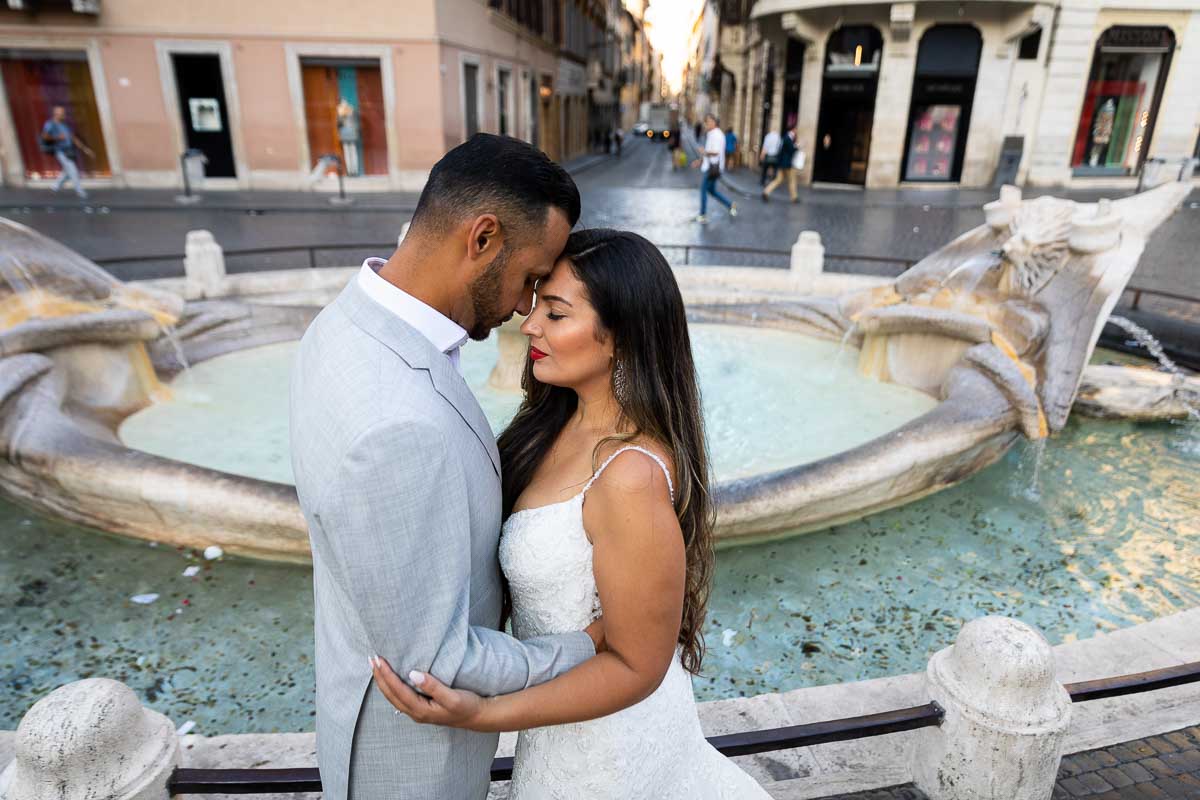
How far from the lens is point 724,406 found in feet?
21.9

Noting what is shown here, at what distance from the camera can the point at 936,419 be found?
203 inches

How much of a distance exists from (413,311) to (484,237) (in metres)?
0.18

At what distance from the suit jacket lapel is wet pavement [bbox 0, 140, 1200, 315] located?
8585 mm

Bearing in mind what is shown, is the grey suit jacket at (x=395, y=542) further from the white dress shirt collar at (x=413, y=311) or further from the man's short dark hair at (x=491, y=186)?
the man's short dark hair at (x=491, y=186)

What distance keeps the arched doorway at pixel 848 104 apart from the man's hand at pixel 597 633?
74.4 ft

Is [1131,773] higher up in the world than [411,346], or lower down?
lower down

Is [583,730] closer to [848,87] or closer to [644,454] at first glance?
[644,454]

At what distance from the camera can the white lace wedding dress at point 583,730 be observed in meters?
1.57

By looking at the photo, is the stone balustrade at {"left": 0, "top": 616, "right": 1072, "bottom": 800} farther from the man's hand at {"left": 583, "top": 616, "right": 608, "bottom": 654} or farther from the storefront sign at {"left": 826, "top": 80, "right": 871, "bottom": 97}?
the storefront sign at {"left": 826, "top": 80, "right": 871, "bottom": 97}

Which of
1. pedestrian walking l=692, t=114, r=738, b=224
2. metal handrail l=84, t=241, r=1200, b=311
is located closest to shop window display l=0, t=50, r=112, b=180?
metal handrail l=84, t=241, r=1200, b=311

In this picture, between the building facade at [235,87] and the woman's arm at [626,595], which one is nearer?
the woman's arm at [626,595]

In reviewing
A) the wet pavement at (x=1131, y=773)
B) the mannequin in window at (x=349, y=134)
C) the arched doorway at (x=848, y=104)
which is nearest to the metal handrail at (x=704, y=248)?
the wet pavement at (x=1131, y=773)

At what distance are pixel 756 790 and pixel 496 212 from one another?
1.63 meters

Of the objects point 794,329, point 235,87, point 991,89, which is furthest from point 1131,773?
point 991,89
